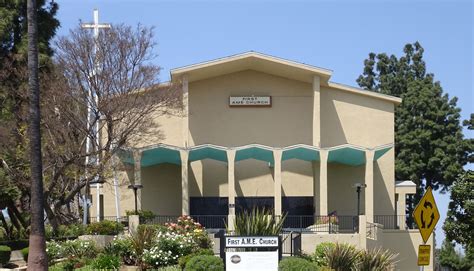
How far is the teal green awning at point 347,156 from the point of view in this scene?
43.5 m

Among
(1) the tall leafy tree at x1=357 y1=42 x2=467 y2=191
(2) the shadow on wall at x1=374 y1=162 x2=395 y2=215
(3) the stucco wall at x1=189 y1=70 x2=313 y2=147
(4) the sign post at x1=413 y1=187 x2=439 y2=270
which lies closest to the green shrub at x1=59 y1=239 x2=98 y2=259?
(4) the sign post at x1=413 y1=187 x2=439 y2=270

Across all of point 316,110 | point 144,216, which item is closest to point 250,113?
point 316,110

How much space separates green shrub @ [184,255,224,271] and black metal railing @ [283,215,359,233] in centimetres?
1439

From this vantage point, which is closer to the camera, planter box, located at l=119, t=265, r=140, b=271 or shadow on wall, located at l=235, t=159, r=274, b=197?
planter box, located at l=119, t=265, r=140, b=271

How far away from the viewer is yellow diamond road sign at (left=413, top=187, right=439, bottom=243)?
1781cm

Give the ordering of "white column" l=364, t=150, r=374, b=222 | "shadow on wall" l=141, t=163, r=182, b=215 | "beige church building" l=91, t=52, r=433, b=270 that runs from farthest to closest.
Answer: "shadow on wall" l=141, t=163, r=182, b=215 < "beige church building" l=91, t=52, r=433, b=270 < "white column" l=364, t=150, r=374, b=222

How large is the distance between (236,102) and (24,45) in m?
11.8

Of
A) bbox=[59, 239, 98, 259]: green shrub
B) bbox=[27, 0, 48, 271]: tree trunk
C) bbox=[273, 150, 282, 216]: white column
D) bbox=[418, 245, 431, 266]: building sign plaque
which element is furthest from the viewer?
bbox=[273, 150, 282, 216]: white column

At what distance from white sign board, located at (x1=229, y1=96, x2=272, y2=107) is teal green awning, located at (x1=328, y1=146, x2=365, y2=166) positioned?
4.71 metres

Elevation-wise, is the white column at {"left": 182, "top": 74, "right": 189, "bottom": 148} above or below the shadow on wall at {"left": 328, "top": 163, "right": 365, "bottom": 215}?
above

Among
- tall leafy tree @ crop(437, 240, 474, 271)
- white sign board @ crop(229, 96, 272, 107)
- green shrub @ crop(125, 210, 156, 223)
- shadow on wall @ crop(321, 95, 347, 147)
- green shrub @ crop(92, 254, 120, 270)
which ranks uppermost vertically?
white sign board @ crop(229, 96, 272, 107)

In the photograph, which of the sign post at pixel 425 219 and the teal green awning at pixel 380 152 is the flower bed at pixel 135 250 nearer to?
the sign post at pixel 425 219

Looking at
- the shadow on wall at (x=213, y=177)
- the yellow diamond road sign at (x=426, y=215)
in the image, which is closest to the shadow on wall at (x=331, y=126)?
the shadow on wall at (x=213, y=177)

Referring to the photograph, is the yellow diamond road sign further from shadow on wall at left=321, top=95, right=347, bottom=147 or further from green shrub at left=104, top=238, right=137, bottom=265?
shadow on wall at left=321, top=95, right=347, bottom=147
